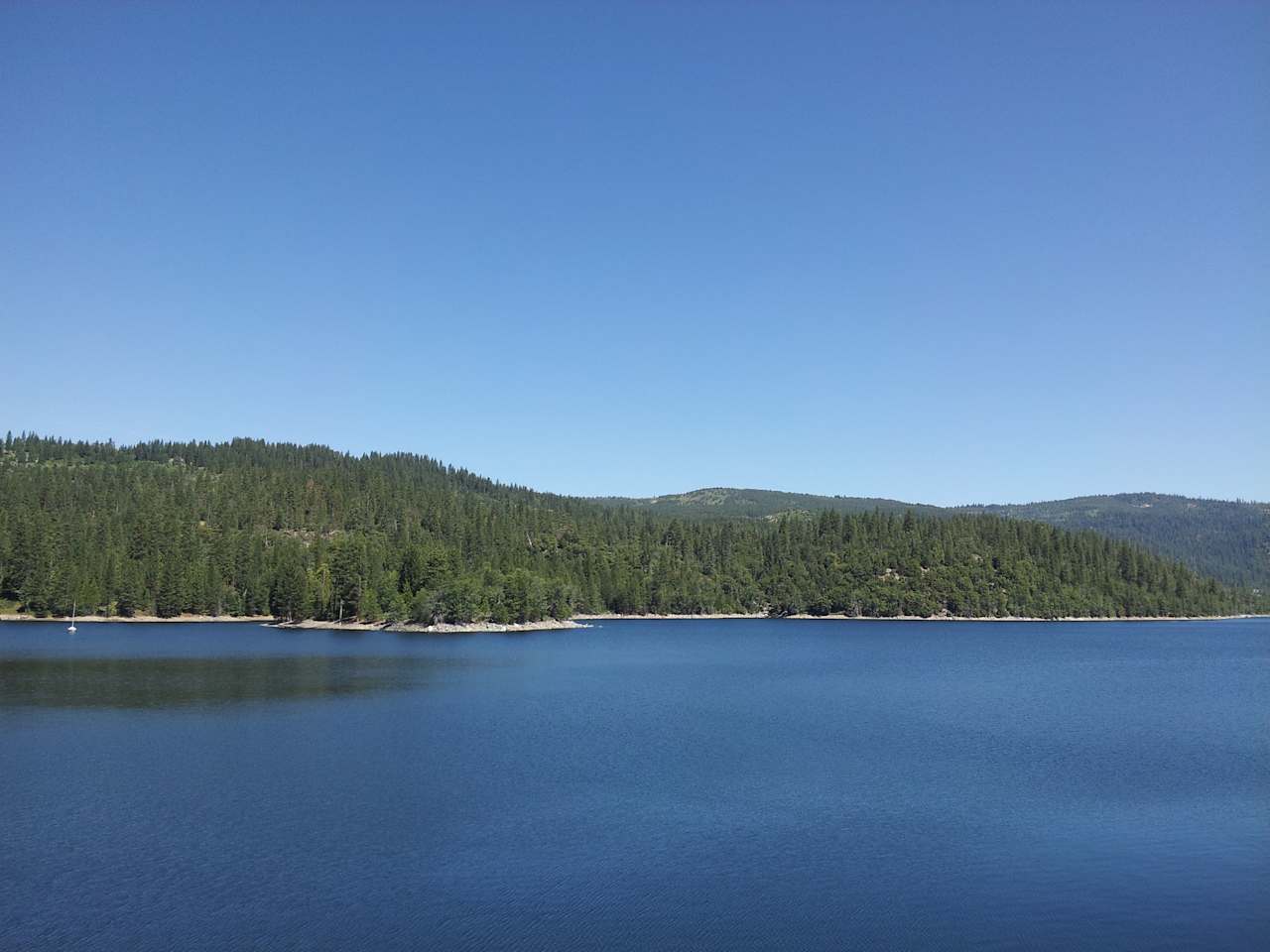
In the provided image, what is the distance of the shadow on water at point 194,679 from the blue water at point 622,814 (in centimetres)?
68

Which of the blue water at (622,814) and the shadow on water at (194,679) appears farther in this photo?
the shadow on water at (194,679)

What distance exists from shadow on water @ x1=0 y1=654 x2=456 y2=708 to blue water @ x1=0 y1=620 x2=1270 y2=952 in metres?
0.68

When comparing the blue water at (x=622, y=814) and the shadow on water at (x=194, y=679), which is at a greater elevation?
the shadow on water at (x=194, y=679)

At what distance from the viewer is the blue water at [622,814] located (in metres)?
27.4

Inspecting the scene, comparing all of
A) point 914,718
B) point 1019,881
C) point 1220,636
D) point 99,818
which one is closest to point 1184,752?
point 914,718

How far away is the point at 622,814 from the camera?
1533 inches

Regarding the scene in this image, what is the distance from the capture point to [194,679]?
80.2 meters

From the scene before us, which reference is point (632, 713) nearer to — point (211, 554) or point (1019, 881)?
point (1019, 881)

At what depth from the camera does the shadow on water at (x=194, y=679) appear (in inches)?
2719

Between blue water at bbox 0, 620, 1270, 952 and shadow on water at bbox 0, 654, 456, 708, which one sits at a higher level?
shadow on water at bbox 0, 654, 456, 708

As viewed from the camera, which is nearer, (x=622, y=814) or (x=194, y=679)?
(x=622, y=814)

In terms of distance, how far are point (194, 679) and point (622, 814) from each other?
55.5 m

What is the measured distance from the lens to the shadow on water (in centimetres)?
6906

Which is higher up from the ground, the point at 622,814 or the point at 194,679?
the point at 194,679
